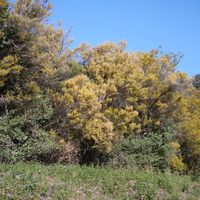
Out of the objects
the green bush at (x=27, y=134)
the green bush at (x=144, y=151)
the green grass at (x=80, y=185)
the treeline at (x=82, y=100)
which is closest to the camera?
the green grass at (x=80, y=185)

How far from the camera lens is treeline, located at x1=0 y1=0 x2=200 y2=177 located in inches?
623

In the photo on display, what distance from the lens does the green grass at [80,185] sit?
10242mm

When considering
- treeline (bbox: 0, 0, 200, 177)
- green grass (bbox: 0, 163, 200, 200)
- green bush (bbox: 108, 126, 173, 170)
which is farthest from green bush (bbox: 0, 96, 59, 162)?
green bush (bbox: 108, 126, 173, 170)

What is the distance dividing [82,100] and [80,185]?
6454 mm

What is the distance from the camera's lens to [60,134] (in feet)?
59.9

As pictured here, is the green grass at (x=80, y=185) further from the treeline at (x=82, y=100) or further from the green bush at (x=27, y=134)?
the treeline at (x=82, y=100)

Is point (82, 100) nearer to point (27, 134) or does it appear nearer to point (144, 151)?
point (27, 134)

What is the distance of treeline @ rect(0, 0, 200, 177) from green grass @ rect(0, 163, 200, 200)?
11.8 feet

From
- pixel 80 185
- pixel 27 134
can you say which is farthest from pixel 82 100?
pixel 80 185

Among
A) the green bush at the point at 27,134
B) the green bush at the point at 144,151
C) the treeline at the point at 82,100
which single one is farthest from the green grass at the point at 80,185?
the green bush at the point at 144,151

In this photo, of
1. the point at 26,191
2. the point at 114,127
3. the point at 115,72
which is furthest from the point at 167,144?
the point at 26,191

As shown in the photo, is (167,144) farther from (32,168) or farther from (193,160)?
(32,168)

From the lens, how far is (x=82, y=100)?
17719 mm

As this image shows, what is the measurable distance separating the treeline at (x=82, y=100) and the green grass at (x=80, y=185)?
3596 mm
